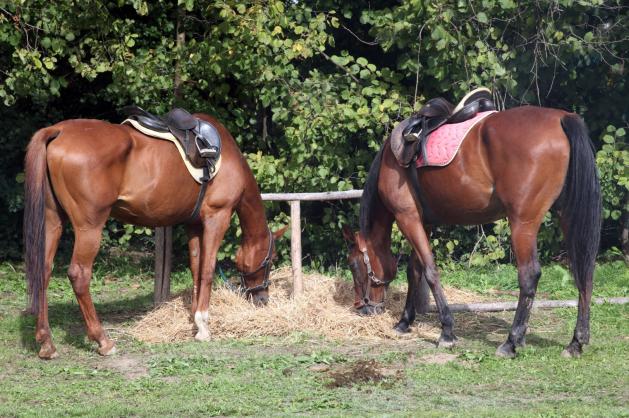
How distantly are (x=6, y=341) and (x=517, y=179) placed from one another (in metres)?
4.33

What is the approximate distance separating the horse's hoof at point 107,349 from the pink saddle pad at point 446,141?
2.84 meters

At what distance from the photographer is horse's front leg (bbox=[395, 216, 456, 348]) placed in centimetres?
699

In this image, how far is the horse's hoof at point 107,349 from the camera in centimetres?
687

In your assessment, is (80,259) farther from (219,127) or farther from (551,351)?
(551,351)

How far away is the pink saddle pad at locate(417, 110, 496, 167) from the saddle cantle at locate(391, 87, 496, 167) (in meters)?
0.04

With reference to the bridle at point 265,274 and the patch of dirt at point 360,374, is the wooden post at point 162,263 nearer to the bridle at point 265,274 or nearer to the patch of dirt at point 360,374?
the bridle at point 265,274

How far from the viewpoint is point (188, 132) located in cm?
745

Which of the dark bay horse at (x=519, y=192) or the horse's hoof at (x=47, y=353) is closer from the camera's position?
the dark bay horse at (x=519, y=192)

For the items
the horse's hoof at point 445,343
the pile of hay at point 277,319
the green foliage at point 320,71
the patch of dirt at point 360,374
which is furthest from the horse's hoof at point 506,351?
the green foliage at point 320,71

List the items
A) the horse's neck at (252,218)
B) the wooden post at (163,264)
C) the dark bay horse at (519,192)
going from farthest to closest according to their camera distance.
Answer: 1. the wooden post at (163,264)
2. the horse's neck at (252,218)
3. the dark bay horse at (519,192)

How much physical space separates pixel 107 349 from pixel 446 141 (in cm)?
313

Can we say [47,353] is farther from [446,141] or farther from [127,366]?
[446,141]

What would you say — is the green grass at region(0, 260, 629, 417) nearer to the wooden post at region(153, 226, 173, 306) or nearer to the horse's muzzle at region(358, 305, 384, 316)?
the wooden post at region(153, 226, 173, 306)

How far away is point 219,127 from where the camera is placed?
25.9 ft
